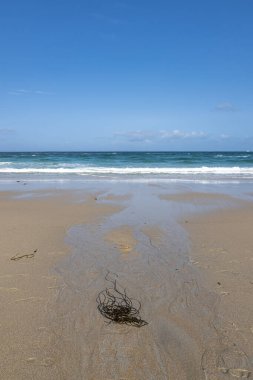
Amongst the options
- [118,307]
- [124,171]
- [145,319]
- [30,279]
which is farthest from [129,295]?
[124,171]

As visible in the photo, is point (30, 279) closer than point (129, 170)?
Yes

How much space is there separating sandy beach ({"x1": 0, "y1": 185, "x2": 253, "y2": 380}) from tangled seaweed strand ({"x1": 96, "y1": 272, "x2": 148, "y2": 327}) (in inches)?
2.4

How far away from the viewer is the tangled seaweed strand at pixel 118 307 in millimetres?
3135

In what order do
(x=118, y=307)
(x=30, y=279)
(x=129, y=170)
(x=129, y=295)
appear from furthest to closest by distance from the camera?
(x=129, y=170)
(x=30, y=279)
(x=129, y=295)
(x=118, y=307)

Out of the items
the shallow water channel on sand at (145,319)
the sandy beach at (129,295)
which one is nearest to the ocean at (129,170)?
the sandy beach at (129,295)

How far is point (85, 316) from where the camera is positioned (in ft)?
10.5

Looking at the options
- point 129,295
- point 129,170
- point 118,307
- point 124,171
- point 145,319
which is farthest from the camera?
point 129,170

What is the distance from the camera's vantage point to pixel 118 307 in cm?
335

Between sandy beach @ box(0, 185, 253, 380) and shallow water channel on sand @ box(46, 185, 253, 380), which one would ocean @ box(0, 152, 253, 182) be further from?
shallow water channel on sand @ box(46, 185, 253, 380)

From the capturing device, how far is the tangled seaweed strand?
10.3 ft

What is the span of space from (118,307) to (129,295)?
0.39 m

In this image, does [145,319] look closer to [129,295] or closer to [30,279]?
[129,295]

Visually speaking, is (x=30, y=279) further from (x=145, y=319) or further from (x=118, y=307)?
(x=145, y=319)

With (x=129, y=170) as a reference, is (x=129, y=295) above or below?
above
